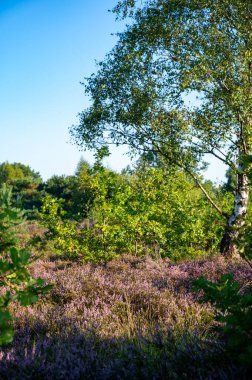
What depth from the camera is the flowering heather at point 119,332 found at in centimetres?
296

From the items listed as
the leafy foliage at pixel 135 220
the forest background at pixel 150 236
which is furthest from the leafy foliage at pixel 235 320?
the leafy foliage at pixel 135 220

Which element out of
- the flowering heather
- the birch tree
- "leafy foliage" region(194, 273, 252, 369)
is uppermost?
the birch tree

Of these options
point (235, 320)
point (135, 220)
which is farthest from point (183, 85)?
point (235, 320)

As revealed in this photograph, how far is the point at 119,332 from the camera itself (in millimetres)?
4160

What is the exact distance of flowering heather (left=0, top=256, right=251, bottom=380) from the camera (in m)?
2.96

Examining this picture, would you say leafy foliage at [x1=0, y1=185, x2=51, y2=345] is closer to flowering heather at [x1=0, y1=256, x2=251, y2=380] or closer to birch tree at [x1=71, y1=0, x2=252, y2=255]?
flowering heather at [x1=0, y1=256, x2=251, y2=380]

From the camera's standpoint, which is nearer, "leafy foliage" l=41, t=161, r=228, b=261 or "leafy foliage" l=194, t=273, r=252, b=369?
"leafy foliage" l=194, t=273, r=252, b=369

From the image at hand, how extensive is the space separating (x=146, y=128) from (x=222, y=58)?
123 inches

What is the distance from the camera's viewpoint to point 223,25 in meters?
11.3

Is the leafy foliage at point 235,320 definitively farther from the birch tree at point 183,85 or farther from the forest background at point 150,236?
the birch tree at point 183,85

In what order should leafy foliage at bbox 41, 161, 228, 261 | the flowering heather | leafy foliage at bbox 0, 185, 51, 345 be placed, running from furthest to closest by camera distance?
leafy foliage at bbox 41, 161, 228, 261 → the flowering heather → leafy foliage at bbox 0, 185, 51, 345

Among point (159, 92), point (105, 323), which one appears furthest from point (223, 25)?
point (105, 323)

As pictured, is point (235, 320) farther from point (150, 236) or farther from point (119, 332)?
point (150, 236)

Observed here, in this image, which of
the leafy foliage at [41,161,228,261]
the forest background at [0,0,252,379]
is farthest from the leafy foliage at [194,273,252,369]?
the leafy foliage at [41,161,228,261]
